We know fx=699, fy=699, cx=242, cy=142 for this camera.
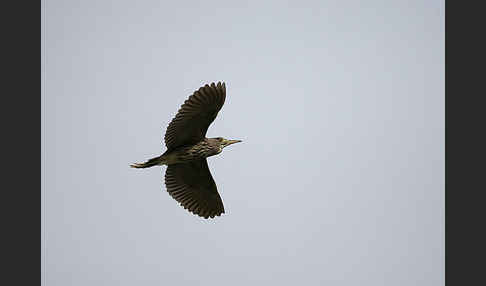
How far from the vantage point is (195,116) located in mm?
8906

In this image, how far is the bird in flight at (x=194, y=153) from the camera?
8789 millimetres

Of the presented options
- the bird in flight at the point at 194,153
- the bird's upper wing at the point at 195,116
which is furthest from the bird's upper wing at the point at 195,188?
the bird's upper wing at the point at 195,116

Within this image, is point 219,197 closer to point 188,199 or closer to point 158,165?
point 188,199

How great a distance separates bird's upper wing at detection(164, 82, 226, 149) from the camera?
344 inches

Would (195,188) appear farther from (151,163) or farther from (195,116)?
(195,116)

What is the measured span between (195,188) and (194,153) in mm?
977

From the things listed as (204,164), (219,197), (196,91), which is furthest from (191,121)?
(219,197)

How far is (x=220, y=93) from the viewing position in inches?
344

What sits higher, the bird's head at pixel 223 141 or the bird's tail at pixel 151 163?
the bird's head at pixel 223 141

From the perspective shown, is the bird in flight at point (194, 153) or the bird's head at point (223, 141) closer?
the bird in flight at point (194, 153)

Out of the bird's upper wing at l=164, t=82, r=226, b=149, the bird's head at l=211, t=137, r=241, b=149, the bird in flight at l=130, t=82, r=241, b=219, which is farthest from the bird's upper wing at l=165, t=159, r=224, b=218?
the bird's upper wing at l=164, t=82, r=226, b=149

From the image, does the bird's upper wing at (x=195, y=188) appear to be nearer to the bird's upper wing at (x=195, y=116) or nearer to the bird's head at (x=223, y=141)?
the bird's head at (x=223, y=141)

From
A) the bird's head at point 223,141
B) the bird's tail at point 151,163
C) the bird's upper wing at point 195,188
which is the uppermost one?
the bird's head at point 223,141

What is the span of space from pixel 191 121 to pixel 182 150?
470 millimetres
